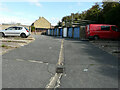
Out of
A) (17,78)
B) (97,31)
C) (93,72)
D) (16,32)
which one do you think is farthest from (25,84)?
(97,31)

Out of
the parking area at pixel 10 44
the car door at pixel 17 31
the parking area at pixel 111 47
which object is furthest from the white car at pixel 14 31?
the parking area at pixel 111 47

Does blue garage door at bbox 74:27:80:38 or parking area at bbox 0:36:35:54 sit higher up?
blue garage door at bbox 74:27:80:38

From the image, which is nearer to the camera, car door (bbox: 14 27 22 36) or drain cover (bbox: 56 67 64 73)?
drain cover (bbox: 56 67 64 73)

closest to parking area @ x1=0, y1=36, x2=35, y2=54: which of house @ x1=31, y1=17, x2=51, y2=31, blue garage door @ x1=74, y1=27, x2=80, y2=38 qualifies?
blue garage door @ x1=74, y1=27, x2=80, y2=38

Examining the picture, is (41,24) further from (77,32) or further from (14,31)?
(14,31)

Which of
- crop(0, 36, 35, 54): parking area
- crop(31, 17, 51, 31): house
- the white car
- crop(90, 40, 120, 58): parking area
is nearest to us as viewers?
crop(0, 36, 35, 54): parking area

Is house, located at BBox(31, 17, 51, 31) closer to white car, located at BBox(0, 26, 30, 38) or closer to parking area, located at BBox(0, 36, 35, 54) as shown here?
white car, located at BBox(0, 26, 30, 38)

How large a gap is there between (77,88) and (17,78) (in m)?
1.74

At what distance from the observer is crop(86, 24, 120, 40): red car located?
571 inches

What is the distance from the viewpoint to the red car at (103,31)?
571 inches

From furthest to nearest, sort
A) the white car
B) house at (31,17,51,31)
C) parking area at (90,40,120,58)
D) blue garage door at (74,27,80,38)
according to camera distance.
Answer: house at (31,17,51,31)
blue garage door at (74,27,80,38)
the white car
parking area at (90,40,120,58)

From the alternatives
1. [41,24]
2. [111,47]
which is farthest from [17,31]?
[41,24]

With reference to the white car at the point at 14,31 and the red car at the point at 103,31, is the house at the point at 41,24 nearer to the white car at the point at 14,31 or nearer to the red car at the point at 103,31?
the white car at the point at 14,31

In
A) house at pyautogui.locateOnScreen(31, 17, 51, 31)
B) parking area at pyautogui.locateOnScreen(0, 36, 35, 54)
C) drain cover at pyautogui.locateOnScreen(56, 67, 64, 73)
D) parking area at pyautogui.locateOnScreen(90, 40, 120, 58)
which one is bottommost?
drain cover at pyautogui.locateOnScreen(56, 67, 64, 73)
